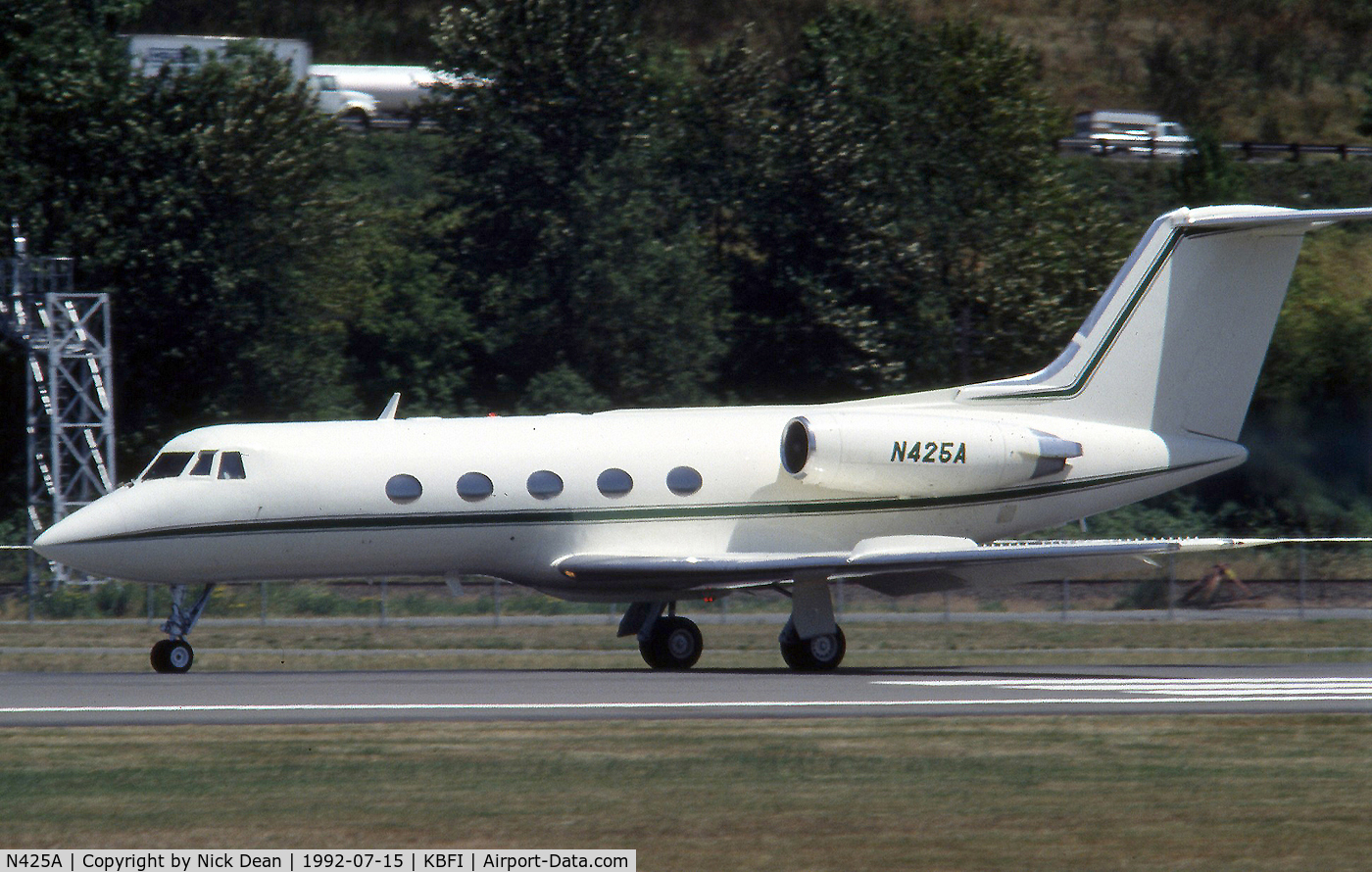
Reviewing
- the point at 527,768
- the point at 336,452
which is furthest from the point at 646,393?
the point at 527,768

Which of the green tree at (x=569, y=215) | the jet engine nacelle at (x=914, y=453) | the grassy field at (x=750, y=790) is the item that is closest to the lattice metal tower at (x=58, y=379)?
the green tree at (x=569, y=215)

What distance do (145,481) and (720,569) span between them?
7178 mm

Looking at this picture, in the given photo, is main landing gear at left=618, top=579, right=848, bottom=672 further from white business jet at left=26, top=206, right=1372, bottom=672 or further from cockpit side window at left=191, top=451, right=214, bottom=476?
cockpit side window at left=191, top=451, right=214, bottom=476

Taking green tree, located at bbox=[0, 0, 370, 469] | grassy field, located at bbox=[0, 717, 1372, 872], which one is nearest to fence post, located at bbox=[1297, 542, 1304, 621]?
grassy field, located at bbox=[0, 717, 1372, 872]

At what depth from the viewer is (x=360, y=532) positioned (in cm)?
2233

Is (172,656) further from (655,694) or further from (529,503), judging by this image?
(655,694)

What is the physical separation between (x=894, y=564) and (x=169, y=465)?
9037mm

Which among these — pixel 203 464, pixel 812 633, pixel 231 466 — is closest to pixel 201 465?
pixel 203 464

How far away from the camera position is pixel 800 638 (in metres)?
22.9

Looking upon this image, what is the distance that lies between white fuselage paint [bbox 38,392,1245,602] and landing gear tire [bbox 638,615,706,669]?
2.52 ft

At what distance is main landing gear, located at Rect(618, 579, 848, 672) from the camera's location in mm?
22875

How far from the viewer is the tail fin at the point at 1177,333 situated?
25234 mm

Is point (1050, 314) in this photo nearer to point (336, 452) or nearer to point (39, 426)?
point (39, 426)

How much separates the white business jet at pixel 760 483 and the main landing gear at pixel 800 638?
0.10 feet
